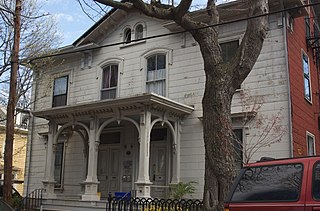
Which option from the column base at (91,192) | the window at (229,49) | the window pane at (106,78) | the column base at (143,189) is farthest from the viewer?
the window pane at (106,78)

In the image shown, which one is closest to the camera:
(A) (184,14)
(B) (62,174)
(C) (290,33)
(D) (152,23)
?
(A) (184,14)

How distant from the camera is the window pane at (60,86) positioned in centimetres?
2031

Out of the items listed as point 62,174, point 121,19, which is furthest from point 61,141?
point 121,19

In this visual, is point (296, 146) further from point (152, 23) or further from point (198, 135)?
point (152, 23)

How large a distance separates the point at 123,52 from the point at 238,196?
1353 cm

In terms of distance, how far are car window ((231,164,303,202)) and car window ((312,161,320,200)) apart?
175 millimetres

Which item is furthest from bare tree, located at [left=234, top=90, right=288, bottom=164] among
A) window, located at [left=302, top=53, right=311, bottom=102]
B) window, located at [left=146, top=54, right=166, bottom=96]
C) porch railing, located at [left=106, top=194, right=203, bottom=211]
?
window, located at [left=146, top=54, right=166, bottom=96]

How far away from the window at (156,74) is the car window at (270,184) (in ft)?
36.0

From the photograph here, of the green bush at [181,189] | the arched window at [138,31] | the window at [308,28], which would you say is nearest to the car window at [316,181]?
the green bush at [181,189]

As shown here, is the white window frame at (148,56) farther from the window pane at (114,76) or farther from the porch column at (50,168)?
the porch column at (50,168)

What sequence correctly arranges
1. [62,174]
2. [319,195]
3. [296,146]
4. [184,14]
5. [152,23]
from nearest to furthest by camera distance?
[319,195] < [184,14] < [296,146] < [152,23] < [62,174]

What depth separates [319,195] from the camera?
16.4 ft

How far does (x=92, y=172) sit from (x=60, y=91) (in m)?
6.93

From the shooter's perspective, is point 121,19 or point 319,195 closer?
point 319,195
